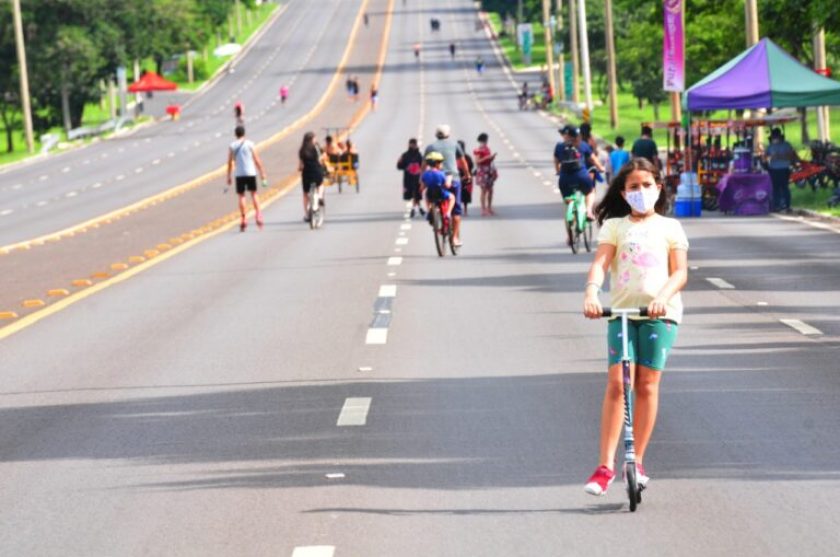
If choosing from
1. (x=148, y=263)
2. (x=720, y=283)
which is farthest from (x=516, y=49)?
(x=720, y=283)

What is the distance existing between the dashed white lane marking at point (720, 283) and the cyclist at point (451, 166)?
564cm

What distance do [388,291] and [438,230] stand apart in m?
5.57

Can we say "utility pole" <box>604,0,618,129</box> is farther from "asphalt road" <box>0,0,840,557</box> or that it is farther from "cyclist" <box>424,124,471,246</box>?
"asphalt road" <box>0,0,840,557</box>

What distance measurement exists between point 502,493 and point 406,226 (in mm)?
26425

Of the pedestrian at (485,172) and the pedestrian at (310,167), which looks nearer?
the pedestrian at (310,167)

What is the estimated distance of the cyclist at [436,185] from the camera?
27.4 m

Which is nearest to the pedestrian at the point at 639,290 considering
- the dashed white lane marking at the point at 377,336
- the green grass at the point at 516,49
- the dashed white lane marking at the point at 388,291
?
the dashed white lane marking at the point at 377,336

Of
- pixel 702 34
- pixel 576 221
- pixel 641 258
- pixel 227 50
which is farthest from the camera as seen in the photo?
pixel 227 50

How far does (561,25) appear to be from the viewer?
118875 millimetres

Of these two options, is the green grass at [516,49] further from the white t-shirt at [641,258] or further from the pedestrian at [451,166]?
the white t-shirt at [641,258]

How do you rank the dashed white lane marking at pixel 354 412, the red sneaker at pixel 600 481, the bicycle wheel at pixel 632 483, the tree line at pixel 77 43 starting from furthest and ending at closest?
the tree line at pixel 77 43 < the dashed white lane marking at pixel 354 412 < the red sneaker at pixel 600 481 < the bicycle wheel at pixel 632 483

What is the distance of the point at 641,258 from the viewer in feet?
30.5

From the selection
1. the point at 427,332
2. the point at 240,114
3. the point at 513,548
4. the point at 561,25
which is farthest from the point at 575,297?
the point at 561,25

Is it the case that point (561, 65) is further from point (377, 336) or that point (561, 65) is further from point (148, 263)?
point (377, 336)
